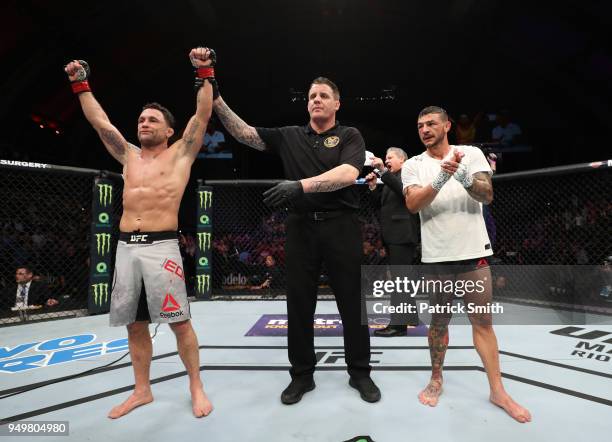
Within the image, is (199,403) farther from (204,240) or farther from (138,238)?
(204,240)

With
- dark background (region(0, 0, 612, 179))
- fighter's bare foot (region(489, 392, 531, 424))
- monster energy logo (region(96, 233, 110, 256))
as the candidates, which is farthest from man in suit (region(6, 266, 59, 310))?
dark background (region(0, 0, 612, 179))

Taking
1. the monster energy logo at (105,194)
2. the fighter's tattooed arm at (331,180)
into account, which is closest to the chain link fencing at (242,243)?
the monster energy logo at (105,194)

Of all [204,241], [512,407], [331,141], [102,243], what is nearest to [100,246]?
[102,243]

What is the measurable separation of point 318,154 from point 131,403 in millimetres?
1713

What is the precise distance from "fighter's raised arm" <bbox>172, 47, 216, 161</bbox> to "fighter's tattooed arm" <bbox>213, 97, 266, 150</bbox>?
122 mm

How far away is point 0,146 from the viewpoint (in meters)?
7.96

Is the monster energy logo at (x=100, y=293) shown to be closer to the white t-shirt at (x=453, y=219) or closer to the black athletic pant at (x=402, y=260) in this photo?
the black athletic pant at (x=402, y=260)

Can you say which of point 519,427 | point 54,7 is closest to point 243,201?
point 54,7

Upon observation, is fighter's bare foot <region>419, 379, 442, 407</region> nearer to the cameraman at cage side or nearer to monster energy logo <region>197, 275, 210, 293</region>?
the cameraman at cage side

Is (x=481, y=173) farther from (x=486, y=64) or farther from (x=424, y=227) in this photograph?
(x=486, y=64)

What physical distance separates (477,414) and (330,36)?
1035 centimetres

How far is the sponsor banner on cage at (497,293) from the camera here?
1.82 meters

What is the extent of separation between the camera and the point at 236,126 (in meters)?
2.04

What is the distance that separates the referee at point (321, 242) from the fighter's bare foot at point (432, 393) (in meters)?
0.29
